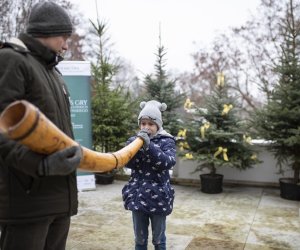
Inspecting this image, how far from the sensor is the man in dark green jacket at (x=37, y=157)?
1.58m

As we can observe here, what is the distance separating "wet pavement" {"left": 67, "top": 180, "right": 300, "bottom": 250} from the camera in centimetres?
412

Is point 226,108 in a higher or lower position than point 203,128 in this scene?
higher

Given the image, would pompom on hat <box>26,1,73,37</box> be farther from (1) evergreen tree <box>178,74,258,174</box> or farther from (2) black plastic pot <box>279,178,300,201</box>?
(2) black plastic pot <box>279,178,300,201</box>

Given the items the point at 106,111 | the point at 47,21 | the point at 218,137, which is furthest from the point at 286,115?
the point at 47,21

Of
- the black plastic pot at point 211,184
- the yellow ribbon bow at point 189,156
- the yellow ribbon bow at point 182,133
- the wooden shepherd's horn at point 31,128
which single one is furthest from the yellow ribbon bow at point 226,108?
the wooden shepherd's horn at point 31,128

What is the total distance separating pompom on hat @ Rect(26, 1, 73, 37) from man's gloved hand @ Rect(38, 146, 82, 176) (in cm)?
63

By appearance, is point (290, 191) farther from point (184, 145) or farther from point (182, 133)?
point (182, 133)

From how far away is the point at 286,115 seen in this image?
20.8 feet

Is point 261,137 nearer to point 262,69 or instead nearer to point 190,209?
point 190,209

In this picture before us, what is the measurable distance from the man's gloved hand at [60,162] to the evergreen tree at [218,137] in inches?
205

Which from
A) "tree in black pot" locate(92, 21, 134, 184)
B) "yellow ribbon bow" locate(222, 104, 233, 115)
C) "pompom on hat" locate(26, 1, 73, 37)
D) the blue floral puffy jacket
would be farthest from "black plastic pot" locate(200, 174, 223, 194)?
"pompom on hat" locate(26, 1, 73, 37)

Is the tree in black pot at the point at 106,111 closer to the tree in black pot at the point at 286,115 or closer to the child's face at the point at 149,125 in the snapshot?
the tree in black pot at the point at 286,115

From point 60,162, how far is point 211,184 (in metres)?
5.46

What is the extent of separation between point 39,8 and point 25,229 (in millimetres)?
1055
